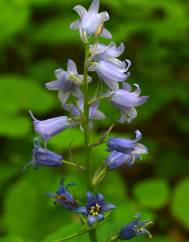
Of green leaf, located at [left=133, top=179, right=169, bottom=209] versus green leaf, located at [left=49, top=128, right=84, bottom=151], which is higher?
green leaf, located at [left=49, top=128, right=84, bottom=151]

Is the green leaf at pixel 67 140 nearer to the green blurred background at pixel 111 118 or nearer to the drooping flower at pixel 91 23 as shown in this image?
the green blurred background at pixel 111 118

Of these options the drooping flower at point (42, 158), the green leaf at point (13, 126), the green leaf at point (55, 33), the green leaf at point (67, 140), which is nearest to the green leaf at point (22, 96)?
the green leaf at point (13, 126)

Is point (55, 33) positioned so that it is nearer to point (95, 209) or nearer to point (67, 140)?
point (67, 140)

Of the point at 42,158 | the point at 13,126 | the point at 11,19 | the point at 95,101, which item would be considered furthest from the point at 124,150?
the point at 11,19

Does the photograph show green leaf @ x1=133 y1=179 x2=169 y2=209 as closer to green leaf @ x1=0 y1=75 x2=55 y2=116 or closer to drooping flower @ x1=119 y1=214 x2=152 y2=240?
green leaf @ x1=0 y1=75 x2=55 y2=116

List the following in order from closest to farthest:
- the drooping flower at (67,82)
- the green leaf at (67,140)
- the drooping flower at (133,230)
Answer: the drooping flower at (67,82) < the drooping flower at (133,230) < the green leaf at (67,140)

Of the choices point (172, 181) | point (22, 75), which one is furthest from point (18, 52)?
point (172, 181)

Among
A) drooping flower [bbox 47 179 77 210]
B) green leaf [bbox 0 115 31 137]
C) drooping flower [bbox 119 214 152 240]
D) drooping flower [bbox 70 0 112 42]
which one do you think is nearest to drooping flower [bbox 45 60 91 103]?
drooping flower [bbox 70 0 112 42]

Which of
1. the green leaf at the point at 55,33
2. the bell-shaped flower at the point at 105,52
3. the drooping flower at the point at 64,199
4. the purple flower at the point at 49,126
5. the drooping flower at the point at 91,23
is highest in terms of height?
the drooping flower at the point at 91,23
